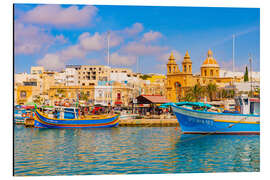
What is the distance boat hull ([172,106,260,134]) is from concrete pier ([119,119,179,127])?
991cm

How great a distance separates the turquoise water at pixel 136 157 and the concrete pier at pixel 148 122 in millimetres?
13401

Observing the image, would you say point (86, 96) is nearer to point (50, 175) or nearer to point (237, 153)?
point (237, 153)

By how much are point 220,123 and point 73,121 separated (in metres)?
12.6

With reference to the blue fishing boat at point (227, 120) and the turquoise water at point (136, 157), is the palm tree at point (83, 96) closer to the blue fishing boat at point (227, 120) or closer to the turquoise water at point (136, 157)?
the blue fishing boat at point (227, 120)

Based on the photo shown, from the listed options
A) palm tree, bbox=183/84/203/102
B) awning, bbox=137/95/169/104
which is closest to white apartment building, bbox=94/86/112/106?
awning, bbox=137/95/169/104

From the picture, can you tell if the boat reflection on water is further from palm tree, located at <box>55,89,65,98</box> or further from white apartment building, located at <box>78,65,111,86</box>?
white apartment building, located at <box>78,65,111,86</box>

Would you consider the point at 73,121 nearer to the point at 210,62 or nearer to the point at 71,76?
the point at 71,76

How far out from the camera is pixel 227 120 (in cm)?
2622

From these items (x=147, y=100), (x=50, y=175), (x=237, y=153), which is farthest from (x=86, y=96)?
(x=50, y=175)

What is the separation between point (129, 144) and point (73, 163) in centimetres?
609

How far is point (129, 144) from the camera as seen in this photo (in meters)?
21.2

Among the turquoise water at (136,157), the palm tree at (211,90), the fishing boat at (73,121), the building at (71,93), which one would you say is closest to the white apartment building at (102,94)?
the building at (71,93)

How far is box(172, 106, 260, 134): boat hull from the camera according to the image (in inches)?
1022

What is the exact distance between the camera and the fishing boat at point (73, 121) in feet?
111
